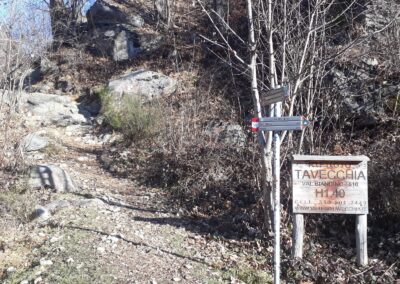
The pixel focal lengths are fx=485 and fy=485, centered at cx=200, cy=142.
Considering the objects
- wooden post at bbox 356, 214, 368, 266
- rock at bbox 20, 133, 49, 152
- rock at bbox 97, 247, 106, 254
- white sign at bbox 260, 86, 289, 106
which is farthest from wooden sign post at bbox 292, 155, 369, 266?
rock at bbox 20, 133, 49, 152

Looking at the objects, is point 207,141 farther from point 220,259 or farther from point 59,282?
point 59,282

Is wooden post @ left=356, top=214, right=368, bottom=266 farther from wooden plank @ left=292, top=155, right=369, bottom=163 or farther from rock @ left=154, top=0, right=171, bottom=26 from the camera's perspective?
rock @ left=154, top=0, right=171, bottom=26

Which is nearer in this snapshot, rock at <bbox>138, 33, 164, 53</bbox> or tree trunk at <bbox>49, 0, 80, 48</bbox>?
rock at <bbox>138, 33, 164, 53</bbox>

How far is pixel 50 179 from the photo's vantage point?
336 inches

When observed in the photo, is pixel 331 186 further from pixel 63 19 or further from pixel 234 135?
pixel 63 19

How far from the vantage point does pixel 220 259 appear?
19.8 ft

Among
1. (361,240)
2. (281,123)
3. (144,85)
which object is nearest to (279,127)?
(281,123)

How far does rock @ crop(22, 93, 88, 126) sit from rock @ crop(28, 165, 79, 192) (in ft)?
19.9

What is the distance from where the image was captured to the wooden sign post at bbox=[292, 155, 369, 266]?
5.97m

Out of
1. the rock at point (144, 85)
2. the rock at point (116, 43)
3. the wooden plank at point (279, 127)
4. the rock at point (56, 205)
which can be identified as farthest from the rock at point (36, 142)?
the rock at point (116, 43)

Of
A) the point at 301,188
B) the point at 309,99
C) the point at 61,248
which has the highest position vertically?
the point at 309,99

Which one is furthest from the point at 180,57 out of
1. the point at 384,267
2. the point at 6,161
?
the point at 384,267

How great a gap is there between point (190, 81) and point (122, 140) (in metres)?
4.16

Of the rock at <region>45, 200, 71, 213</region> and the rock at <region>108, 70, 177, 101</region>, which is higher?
the rock at <region>108, 70, 177, 101</region>
